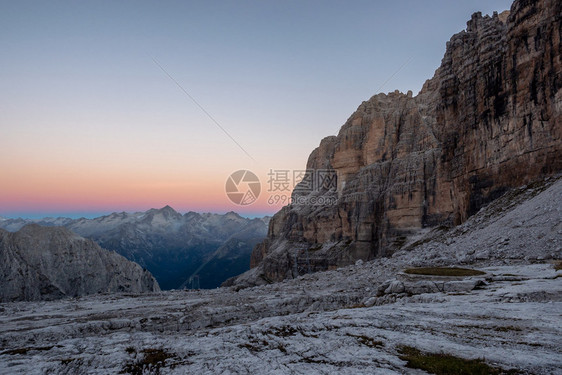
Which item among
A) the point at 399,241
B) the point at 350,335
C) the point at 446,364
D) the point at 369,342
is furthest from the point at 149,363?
the point at 399,241

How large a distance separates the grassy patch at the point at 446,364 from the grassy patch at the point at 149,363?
793cm

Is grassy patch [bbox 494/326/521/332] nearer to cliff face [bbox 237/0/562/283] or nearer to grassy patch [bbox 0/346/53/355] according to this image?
grassy patch [bbox 0/346/53/355]

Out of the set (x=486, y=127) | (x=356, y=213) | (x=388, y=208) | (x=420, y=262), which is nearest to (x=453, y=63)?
(x=486, y=127)

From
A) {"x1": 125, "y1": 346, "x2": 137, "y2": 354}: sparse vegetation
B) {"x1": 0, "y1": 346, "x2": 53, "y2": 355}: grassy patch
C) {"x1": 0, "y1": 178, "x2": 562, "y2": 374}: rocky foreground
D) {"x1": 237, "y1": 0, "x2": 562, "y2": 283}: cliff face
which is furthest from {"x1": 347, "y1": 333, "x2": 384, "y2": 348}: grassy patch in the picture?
{"x1": 237, "y1": 0, "x2": 562, "y2": 283}: cliff face

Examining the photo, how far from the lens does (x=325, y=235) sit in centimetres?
9306

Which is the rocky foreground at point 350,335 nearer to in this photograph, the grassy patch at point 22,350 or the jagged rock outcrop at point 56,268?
the grassy patch at point 22,350

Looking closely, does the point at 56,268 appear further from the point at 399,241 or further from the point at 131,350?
the point at 399,241

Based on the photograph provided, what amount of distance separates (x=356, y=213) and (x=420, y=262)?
5346 centimetres

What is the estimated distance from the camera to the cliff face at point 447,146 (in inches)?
1652

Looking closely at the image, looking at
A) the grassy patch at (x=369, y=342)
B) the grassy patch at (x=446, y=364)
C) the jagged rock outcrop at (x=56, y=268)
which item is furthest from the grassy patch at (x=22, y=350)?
the jagged rock outcrop at (x=56, y=268)

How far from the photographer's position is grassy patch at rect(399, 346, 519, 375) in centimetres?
812

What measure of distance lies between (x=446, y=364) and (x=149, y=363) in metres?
9.45

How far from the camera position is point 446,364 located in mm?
8688

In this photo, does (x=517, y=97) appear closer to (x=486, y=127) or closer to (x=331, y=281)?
(x=486, y=127)
